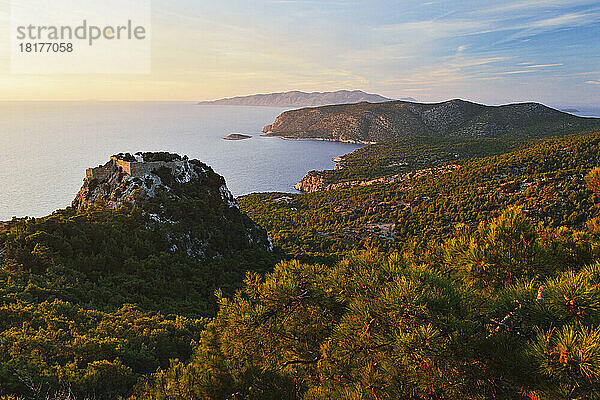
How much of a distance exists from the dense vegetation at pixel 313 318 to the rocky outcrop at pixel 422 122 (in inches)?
3612

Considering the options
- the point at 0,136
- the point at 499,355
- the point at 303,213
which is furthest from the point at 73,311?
the point at 0,136

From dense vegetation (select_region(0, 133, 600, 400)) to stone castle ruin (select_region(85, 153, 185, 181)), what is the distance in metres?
5.60

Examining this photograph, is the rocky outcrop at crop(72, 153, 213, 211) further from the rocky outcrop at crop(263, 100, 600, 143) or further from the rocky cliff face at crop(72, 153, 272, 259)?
the rocky outcrop at crop(263, 100, 600, 143)

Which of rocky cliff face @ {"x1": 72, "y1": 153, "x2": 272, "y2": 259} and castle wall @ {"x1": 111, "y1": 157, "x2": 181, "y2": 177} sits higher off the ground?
castle wall @ {"x1": 111, "y1": 157, "x2": 181, "y2": 177}

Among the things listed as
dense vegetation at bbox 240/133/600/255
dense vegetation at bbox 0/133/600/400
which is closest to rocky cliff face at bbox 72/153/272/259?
dense vegetation at bbox 0/133/600/400

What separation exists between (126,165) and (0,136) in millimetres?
115254

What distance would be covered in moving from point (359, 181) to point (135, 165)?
147 ft

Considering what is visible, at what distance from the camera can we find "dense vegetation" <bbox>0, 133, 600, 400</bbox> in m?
2.21

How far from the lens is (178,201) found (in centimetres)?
1923

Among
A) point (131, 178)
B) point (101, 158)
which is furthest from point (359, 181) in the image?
point (101, 158)

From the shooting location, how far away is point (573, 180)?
29812mm

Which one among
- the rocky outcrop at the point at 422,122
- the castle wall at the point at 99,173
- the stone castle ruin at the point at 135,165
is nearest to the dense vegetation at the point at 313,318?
the stone castle ruin at the point at 135,165

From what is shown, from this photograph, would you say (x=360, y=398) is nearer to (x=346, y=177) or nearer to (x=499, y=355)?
(x=499, y=355)

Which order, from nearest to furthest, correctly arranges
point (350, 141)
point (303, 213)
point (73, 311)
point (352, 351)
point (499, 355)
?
point (499, 355) → point (352, 351) → point (73, 311) → point (303, 213) → point (350, 141)
